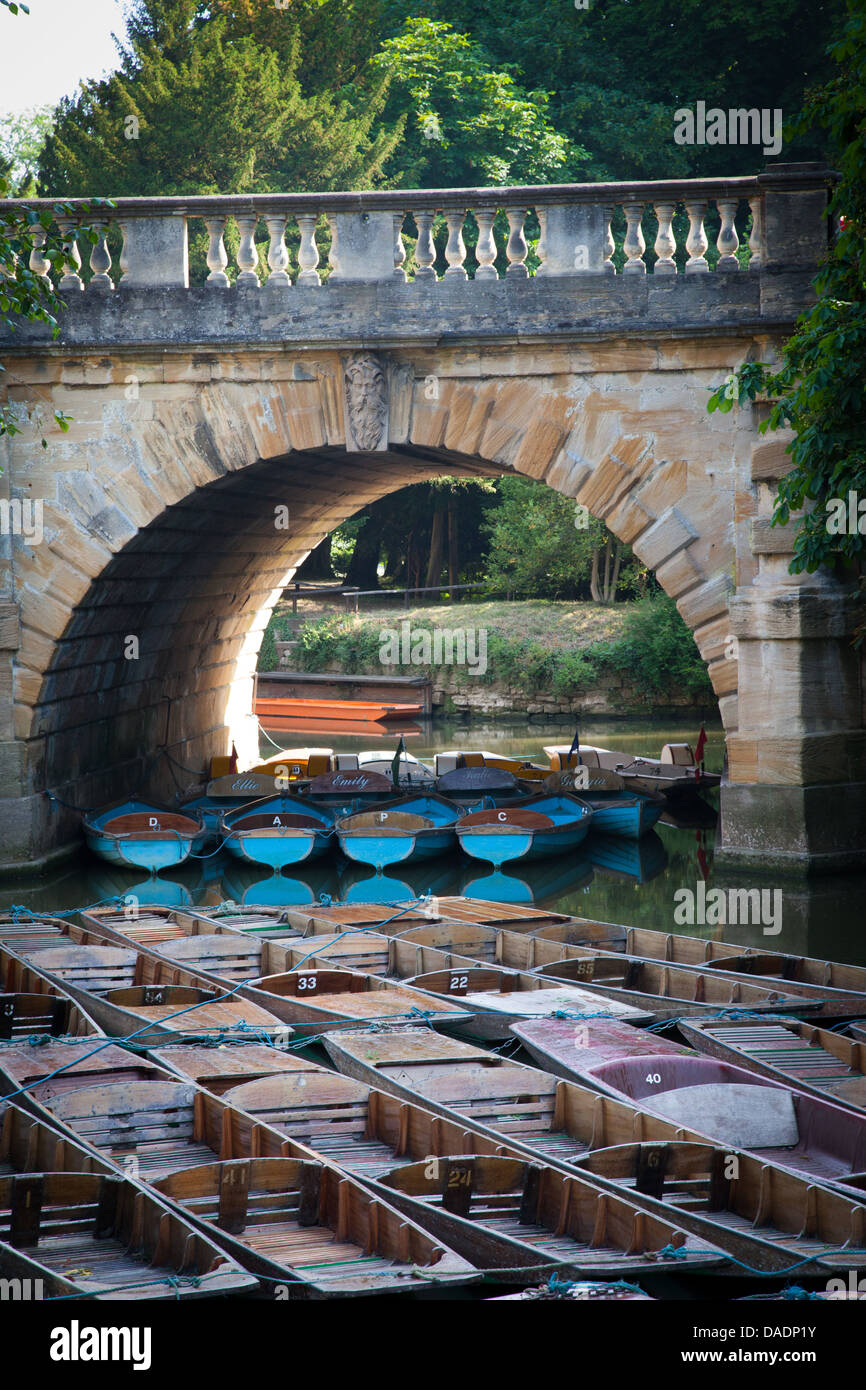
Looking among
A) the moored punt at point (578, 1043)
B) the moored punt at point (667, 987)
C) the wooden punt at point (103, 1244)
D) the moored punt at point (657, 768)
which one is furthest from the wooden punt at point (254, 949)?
the moored punt at point (657, 768)

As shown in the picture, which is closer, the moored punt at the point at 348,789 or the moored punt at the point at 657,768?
the moored punt at the point at 348,789

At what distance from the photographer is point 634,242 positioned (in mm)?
9766

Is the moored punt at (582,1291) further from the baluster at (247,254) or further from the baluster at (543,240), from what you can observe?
the baluster at (247,254)

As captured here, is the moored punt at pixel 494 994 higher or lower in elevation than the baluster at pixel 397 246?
lower

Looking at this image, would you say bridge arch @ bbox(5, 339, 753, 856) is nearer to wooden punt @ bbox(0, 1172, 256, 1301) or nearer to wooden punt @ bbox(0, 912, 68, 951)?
wooden punt @ bbox(0, 912, 68, 951)

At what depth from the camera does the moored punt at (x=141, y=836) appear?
1141 centimetres

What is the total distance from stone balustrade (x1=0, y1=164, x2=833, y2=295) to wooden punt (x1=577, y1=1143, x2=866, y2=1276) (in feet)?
21.9

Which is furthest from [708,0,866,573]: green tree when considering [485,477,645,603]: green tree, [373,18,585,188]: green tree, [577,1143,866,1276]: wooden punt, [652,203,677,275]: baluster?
[485,477,645,603]: green tree

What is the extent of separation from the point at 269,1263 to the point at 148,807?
843 cm

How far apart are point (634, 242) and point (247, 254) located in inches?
109

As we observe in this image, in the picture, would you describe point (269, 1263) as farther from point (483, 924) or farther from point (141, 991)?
point (483, 924)

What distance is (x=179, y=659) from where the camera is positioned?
1388 cm

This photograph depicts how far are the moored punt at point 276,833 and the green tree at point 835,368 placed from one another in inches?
197

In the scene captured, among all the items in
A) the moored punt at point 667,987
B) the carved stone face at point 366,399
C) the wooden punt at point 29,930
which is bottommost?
the moored punt at point 667,987
